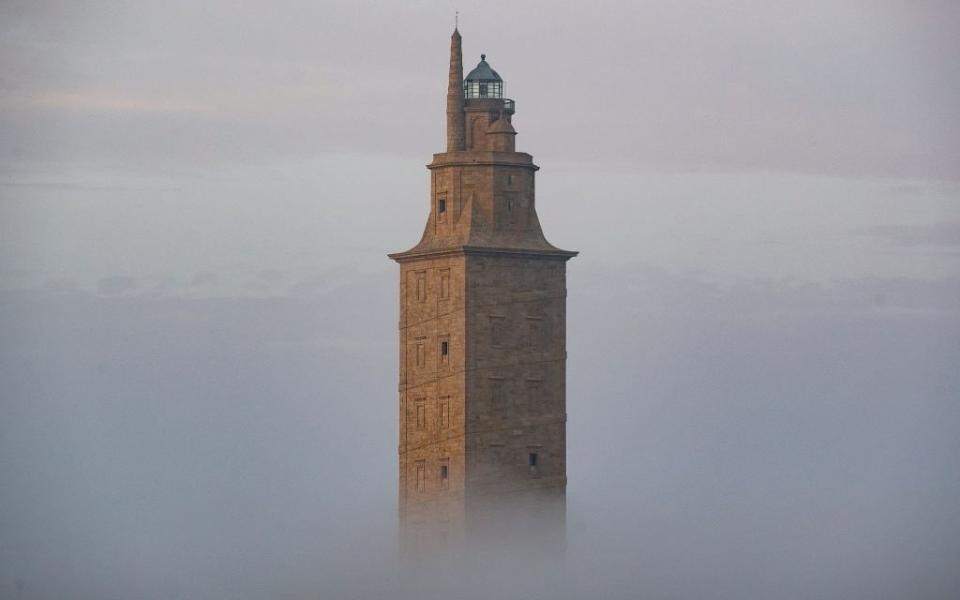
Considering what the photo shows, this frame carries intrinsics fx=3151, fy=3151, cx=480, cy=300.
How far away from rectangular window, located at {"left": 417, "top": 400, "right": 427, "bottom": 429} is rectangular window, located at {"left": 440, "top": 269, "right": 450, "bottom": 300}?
4.78m

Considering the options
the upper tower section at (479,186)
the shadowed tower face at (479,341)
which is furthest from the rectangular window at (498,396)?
the upper tower section at (479,186)

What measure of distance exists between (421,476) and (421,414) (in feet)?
8.85

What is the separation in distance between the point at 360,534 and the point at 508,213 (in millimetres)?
15436

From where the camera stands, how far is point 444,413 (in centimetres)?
13600

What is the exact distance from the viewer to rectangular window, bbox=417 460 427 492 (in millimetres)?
137000

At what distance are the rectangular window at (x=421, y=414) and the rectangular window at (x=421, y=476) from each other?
1568 mm

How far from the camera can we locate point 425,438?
449 ft

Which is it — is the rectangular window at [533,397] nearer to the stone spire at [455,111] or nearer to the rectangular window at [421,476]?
the rectangular window at [421,476]

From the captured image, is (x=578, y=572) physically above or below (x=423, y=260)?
below

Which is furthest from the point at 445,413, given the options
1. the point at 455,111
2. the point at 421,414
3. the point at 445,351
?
the point at 455,111

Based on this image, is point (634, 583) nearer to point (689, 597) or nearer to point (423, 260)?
point (689, 597)

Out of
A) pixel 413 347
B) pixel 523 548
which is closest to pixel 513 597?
pixel 523 548

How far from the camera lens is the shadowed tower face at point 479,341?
135 metres

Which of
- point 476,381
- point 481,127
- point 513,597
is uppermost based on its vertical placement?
point 481,127
